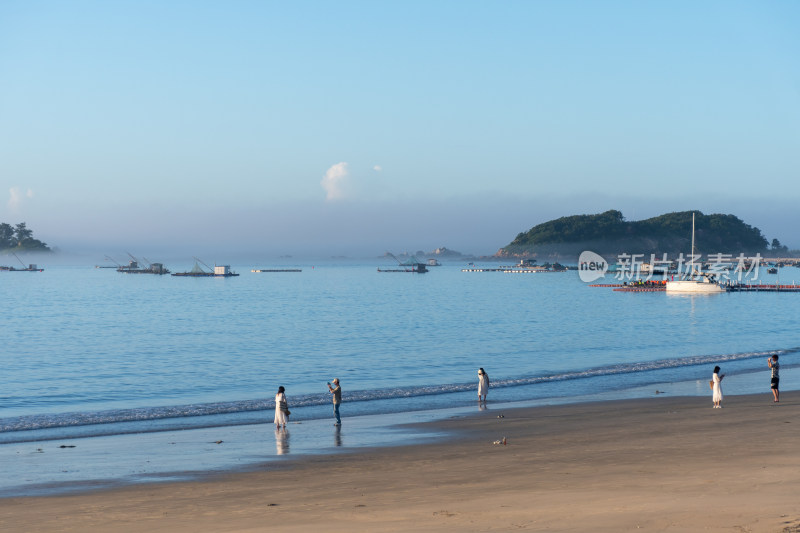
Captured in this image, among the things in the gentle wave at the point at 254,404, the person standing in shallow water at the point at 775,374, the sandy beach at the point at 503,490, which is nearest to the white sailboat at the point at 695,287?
the gentle wave at the point at 254,404

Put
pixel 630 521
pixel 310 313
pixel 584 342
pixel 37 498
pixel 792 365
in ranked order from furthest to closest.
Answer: pixel 310 313, pixel 584 342, pixel 792 365, pixel 37 498, pixel 630 521

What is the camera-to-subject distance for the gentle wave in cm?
2776

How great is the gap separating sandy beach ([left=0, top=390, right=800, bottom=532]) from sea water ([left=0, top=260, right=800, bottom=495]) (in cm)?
267

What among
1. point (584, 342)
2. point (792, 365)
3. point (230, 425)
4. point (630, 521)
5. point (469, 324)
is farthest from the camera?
point (469, 324)

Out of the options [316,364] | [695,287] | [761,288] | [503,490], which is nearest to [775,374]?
[503,490]

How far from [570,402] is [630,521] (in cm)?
1896

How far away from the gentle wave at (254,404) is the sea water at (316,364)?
0.32 feet

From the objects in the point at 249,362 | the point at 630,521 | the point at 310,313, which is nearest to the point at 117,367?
the point at 249,362

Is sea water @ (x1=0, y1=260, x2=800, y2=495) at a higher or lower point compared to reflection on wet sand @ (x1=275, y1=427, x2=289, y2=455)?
lower

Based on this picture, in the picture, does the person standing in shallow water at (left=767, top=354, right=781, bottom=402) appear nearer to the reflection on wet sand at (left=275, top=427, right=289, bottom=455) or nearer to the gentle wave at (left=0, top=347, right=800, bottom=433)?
the gentle wave at (left=0, top=347, right=800, bottom=433)

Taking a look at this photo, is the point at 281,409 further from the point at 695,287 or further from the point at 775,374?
the point at 695,287

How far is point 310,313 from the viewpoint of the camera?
Answer: 9388cm

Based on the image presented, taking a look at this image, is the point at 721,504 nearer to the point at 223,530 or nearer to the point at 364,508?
the point at 364,508

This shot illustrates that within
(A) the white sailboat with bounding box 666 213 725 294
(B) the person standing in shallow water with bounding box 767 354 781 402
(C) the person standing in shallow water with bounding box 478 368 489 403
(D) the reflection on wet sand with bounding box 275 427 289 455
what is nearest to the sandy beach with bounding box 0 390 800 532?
(D) the reflection on wet sand with bounding box 275 427 289 455
